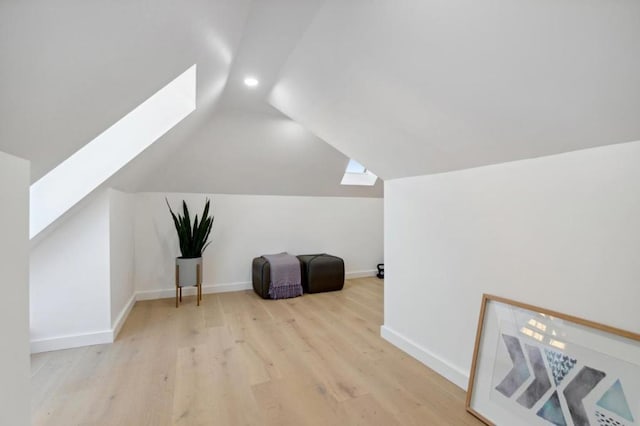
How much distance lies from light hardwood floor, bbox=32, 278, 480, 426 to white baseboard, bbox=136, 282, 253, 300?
2.50 ft

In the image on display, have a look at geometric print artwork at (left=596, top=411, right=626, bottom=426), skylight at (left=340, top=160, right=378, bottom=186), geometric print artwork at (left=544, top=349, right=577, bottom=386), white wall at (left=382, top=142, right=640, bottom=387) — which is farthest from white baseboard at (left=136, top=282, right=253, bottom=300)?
geometric print artwork at (left=596, top=411, right=626, bottom=426)

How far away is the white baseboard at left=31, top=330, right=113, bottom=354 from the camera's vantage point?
7.62 feet

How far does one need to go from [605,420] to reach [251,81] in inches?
112

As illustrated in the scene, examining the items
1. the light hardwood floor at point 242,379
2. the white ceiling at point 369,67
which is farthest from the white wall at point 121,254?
the white ceiling at point 369,67

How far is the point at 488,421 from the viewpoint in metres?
1.55

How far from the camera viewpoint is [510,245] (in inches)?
63.4

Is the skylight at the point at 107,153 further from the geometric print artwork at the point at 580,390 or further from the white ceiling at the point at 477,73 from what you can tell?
the geometric print artwork at the point at 580,390

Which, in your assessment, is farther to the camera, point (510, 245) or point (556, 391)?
point (510, 245)

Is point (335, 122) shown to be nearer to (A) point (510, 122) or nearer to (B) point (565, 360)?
(A) point (510, 122)

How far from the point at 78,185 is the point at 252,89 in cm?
A: 154

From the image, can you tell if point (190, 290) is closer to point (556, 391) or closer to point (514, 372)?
point (514, 372)

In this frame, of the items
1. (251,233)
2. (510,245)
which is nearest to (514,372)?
(510,245)

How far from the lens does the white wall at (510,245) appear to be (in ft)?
3.93

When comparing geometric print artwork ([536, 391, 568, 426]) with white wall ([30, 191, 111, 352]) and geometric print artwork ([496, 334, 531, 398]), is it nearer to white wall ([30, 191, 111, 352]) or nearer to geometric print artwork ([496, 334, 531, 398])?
geometric print artwork ([496, 334, 531, 398])
